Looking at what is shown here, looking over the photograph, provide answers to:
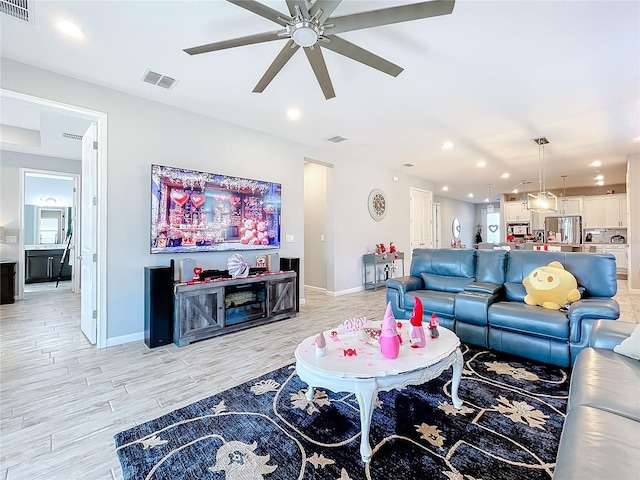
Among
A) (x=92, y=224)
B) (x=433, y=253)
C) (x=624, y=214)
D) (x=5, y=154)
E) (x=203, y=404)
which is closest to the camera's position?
(x=203, y=404)

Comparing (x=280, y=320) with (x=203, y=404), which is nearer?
(x=203, y=404)

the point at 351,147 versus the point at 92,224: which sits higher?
the point at 351,147

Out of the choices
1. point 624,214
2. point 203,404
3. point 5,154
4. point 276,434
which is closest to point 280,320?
point 203,404

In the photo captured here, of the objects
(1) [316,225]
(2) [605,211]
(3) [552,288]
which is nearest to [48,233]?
(1) [316,225]

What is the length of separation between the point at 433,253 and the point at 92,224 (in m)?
4.22

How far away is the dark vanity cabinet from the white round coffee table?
324 inches


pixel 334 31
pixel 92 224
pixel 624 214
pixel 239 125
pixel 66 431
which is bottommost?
pixel 66 431

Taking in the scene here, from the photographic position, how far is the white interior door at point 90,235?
10.6 feet

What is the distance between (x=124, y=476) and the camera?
1.46 meters

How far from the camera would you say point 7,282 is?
4.93 m

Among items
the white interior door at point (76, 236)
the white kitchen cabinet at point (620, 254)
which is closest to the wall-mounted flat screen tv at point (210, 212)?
the white interior door at point (76, 236)

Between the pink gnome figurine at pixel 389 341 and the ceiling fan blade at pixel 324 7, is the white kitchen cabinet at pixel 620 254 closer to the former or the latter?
the pink gnome figurine at pixel 389 341

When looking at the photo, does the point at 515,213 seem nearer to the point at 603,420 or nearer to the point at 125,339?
the point at 603,420

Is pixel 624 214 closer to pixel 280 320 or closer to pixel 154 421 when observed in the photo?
pixel 280 320
